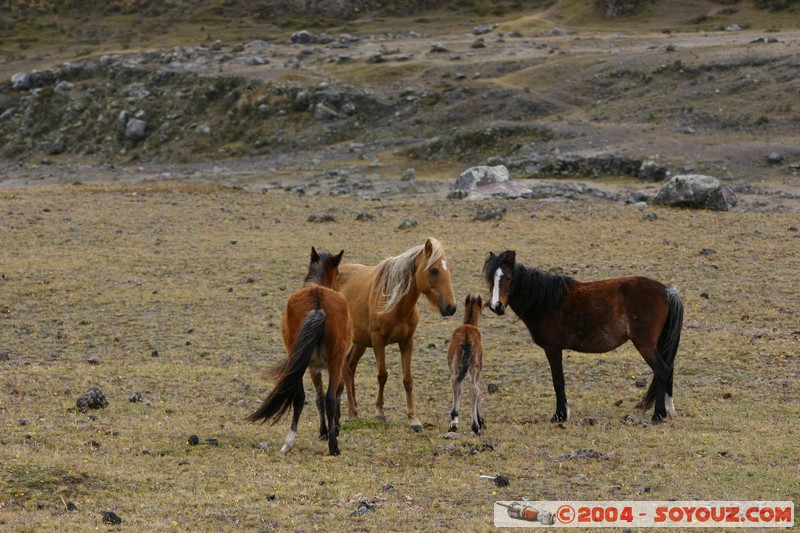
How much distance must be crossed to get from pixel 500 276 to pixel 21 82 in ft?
189

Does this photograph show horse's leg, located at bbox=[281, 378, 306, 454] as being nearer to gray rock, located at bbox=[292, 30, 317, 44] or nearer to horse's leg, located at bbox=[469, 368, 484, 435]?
horse's leg, located at bbox=[469, 368, 484, 435]

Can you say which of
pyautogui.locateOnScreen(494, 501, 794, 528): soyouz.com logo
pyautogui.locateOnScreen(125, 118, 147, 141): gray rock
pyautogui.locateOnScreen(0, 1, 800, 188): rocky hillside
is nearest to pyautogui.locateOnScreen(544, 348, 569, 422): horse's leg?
pyautogui.locateOnScreen(494, 501, 794, 528): soyouz.com logo

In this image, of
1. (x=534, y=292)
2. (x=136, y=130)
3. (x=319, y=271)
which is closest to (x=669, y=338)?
(x=534, y=292)

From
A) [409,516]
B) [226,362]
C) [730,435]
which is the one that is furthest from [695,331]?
[409,516]

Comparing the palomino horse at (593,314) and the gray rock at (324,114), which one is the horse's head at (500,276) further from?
the gray rock at (324,114)

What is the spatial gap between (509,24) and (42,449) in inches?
2527

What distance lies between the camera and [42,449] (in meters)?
9.75

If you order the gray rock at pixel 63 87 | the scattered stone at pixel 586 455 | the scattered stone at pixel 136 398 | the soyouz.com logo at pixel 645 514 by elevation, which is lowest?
the gray rock at pixel 63 87

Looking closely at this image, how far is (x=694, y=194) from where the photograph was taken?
28906 mm

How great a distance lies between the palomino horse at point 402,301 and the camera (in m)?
11.3

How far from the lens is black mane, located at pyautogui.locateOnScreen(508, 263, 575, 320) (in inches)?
475

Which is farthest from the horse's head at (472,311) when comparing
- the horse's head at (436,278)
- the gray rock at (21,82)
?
the gray rock at (21,82)

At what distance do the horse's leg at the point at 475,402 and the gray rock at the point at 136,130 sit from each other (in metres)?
46.8

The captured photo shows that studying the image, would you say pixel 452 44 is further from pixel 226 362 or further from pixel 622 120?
pixel 226 362
